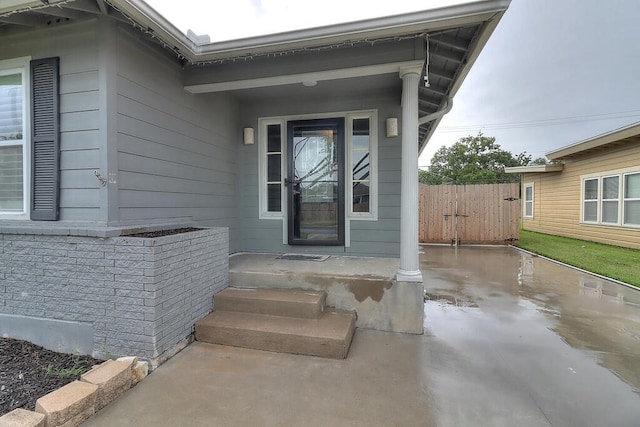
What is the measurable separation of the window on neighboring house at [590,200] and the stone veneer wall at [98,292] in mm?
11397

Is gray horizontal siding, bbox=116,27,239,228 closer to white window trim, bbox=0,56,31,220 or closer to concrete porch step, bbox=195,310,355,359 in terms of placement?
white window trim, bbox=0,56,31,220

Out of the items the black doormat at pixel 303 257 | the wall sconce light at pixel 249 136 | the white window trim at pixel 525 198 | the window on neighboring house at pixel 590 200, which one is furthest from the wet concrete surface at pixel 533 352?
Answer: the white window trim at pixel 525 198

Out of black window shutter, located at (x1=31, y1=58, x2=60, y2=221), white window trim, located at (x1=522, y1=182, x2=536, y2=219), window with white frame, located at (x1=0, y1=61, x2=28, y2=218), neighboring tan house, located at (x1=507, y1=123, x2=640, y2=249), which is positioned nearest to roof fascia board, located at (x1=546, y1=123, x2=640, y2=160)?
neighboring tan house, located at (x1=507, y1=123, x2=640, y2=249)

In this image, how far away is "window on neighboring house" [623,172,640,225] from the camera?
7.56 metres

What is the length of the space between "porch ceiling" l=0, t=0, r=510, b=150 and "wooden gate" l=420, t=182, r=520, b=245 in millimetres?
6261

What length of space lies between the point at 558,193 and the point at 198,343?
1293 centimetres

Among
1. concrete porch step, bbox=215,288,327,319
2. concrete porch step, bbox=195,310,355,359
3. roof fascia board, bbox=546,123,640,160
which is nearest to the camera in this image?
concrete porch step, bbox=195,310,355,359

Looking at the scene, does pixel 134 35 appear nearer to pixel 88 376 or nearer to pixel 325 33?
pixel 325 33

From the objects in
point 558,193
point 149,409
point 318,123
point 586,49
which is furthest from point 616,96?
point 149,409

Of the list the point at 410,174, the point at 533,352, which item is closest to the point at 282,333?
the point at 410,174

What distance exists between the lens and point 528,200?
13180 millimetres

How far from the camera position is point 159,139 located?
310 centimetres

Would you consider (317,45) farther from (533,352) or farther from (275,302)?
(533,352)

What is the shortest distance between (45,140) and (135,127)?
0.73 m
